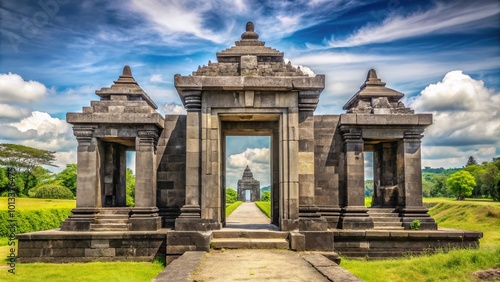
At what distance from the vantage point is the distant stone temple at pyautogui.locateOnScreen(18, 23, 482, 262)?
12875 millimetres

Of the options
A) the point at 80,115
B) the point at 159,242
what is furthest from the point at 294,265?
the point at 80,115

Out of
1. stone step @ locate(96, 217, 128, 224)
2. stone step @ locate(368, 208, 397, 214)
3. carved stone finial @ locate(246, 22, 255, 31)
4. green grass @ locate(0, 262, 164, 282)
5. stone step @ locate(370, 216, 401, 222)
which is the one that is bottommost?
green grass @ locate(0, 262, 164, 282)

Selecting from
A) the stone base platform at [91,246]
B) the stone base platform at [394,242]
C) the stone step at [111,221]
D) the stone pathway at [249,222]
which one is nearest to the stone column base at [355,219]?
the stone base platform at [394,242]

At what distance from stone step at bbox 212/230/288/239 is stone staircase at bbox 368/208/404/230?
4.02 m

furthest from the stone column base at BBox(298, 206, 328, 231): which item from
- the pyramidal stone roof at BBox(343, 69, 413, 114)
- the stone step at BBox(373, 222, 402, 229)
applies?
the pyramidal stone roof at BBox(343, 69, 413, 114)

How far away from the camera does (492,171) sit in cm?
5153

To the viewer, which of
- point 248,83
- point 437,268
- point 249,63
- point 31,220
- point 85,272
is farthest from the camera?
point 31,220

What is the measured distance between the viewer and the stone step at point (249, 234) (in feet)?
40.3

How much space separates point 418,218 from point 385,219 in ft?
3.48

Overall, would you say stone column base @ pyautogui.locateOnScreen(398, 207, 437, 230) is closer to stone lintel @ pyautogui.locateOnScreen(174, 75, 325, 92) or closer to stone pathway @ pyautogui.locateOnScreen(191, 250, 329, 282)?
stone pathway @ pyautogui.locateOnScreen(191, 250, 329, 282)

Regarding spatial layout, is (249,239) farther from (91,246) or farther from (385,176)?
(385,176)

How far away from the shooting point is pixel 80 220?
1394 cm

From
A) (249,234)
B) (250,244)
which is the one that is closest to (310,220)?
(249,234)

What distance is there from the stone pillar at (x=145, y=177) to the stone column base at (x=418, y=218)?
8229 millimetres
